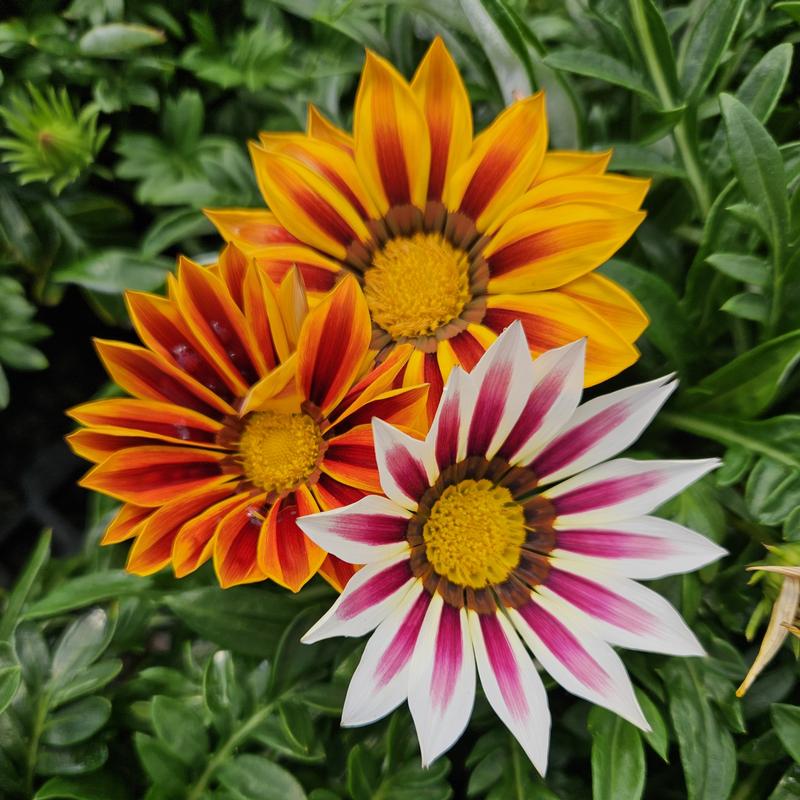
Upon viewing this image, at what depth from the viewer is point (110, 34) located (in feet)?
2.91

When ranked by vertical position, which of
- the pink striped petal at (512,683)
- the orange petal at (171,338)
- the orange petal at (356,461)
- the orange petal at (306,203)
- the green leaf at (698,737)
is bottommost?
the green leaf at (698,737)

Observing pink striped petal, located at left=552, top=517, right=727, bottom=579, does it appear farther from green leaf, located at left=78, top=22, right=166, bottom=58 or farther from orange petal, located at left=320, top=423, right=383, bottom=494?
green leaf, located at left=78, top=22, right=166, bottom=58

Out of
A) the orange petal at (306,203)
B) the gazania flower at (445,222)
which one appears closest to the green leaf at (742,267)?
the gazania flower at (445,222)

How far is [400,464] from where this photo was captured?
593mm

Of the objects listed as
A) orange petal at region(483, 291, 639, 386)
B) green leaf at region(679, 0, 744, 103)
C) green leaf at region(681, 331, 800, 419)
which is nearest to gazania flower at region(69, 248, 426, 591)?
orange petal at region(483, 291, 639, 386)

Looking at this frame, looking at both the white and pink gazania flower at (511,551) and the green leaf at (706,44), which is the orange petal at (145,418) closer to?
the white and pink gazania flower at (511,551)

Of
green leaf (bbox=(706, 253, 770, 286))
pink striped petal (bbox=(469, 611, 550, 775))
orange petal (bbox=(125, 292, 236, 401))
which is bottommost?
pink striped petal (bbox=(469, 611, 550, 775))

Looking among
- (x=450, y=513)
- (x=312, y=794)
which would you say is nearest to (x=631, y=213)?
(x=450, y=513)

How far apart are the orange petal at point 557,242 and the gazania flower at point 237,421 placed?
0.14m

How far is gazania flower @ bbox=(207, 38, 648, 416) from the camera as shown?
26.4 inches

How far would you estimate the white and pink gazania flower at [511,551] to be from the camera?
1.95 ft

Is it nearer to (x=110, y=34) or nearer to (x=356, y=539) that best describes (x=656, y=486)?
(x=356, y=539)

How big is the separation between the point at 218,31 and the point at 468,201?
51cm

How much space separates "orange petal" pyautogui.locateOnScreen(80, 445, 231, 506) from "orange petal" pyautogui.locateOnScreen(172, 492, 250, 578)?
30 mm
